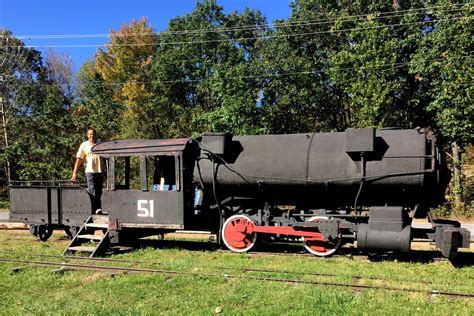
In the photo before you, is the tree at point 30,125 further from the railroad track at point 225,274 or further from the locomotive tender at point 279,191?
the railroad track at point 225,274

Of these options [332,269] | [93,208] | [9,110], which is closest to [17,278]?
[93,208]

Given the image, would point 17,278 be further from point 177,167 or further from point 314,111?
point 314,111

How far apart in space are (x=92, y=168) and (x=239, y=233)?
3831 millimetres

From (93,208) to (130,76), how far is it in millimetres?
24723

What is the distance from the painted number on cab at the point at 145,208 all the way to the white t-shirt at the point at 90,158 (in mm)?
1567

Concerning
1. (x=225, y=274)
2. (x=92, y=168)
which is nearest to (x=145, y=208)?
(x=92, y=168)

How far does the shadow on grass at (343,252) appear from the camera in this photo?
9.21 metres

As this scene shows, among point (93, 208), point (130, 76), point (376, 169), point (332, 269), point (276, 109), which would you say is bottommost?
point (332, 269)

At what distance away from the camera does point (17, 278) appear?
25.6 feet

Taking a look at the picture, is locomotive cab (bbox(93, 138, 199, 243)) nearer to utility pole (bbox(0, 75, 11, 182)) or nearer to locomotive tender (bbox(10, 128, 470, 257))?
locomotive tender (bbox(10, 128, 470, 257))

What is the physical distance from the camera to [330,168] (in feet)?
30.7

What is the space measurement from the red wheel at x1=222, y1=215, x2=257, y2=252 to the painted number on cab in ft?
5.26

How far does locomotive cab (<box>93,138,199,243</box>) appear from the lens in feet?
33.6

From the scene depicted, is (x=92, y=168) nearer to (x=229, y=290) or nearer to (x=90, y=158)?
(x=90, y=158)
